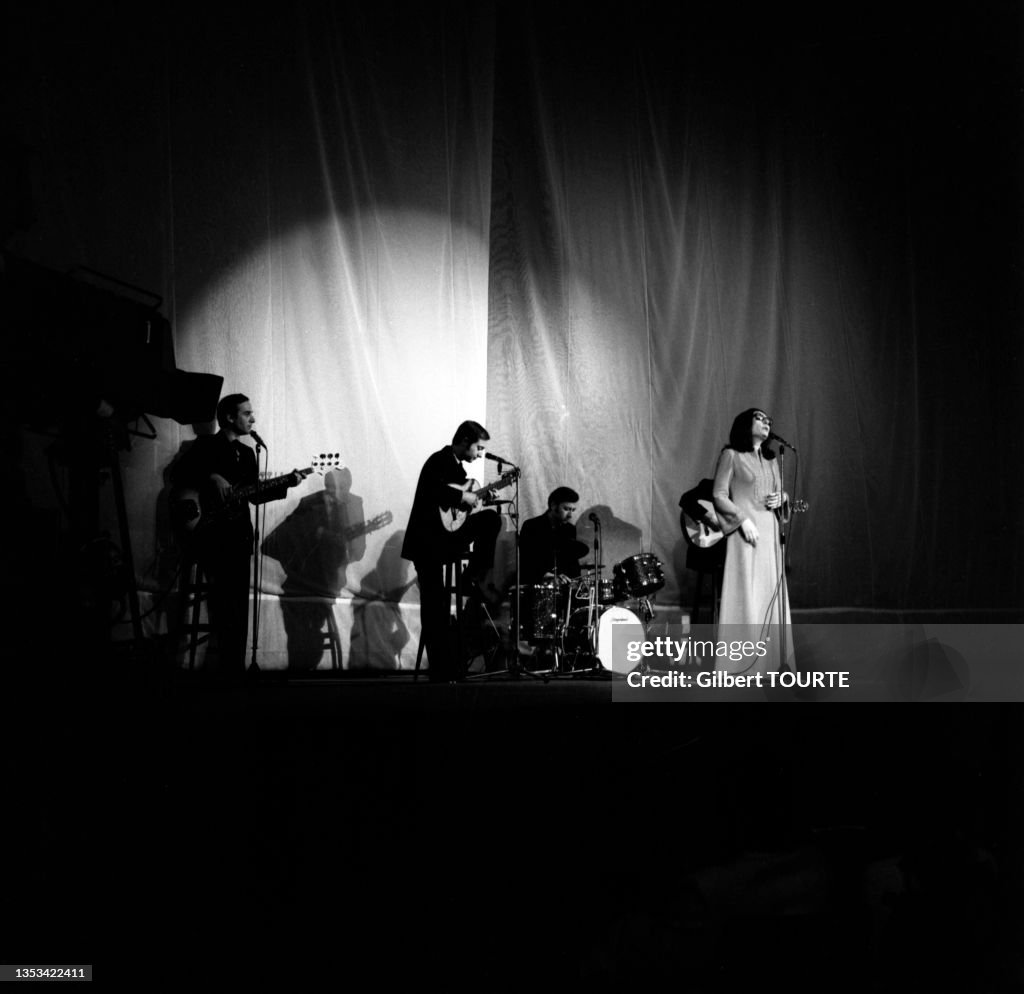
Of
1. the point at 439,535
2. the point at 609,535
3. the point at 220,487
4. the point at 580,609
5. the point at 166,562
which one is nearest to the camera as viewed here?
the point at 220,487

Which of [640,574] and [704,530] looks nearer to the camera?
[704,530]

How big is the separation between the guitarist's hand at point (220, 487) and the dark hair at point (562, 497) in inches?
70.8


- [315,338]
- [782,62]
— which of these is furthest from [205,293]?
[782,62]

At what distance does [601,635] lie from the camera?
17.2 ft

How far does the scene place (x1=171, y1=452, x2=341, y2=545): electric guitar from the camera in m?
4.54

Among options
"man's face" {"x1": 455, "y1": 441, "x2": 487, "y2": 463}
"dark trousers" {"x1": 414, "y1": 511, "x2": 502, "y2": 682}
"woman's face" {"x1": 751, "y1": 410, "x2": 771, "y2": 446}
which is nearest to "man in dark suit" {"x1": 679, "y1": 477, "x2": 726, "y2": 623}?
"woman's face" {"x1": 751, "y1": 410, "x2": 771, "y2": 446}

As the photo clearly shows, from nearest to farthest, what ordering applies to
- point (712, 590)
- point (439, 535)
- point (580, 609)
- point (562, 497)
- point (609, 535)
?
point (439, 535)
point (580, 609)
point (562, 497)
point (609, 535)
point (712, 590)

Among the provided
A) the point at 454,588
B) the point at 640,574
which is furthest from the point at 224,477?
the point at 640,574

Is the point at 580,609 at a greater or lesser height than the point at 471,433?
lesser

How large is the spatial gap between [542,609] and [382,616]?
36.3 inches

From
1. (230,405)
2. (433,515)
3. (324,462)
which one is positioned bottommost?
(433,515)

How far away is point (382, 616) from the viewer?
5.48 m

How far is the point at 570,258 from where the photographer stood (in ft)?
18.5

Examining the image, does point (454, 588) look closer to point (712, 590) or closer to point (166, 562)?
point (166, 562)
